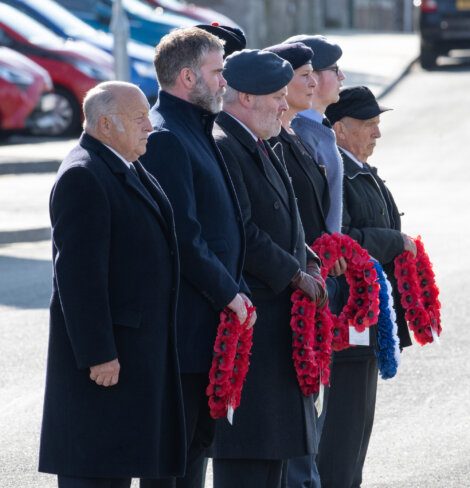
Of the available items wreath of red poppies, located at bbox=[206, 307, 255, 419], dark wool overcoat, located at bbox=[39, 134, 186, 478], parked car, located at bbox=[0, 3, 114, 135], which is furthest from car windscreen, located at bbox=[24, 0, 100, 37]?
dark wool overcoat, located at bbox=[39, 134, 186, 478]

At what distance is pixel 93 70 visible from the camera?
22047mm

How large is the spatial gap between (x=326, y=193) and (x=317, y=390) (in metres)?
0.88

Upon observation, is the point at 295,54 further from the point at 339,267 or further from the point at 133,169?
the point at 133,169

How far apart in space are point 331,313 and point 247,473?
0.83 meters

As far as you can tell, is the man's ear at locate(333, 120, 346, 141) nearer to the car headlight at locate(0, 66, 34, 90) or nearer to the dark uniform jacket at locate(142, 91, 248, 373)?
the dark uniform jacket at locate(142, 91, 248, 373)

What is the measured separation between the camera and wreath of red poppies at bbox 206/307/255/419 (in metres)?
5.17

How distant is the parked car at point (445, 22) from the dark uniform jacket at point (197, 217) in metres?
23.9

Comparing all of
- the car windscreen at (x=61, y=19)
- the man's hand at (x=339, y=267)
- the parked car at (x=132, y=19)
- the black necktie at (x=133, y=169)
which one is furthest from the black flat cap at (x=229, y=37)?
the parked car at (x=132, y=19)

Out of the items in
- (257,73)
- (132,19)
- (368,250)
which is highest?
(257,73)

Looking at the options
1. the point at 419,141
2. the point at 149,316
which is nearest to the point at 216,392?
the point at 149,316

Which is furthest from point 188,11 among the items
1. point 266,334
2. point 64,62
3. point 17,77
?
point 266,334

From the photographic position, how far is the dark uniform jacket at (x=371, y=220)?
6246 millimetres

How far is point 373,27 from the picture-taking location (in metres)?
45.3

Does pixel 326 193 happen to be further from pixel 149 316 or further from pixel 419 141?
pixel 419 141
